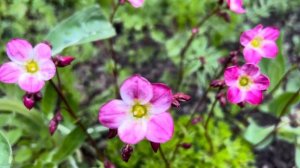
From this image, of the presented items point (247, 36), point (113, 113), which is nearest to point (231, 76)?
point (247, 36)

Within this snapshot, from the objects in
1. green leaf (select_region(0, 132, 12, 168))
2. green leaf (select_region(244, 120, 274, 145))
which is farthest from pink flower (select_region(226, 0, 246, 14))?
green leaf (select_region(0, 132, 12, 168))

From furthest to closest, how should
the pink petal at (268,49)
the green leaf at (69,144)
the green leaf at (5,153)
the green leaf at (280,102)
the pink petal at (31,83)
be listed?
the green leaf at (280,102), the green leaf at (69,144), the pink petal at (268,49), the green leaf at (5,153), the pink petal at (31,83)

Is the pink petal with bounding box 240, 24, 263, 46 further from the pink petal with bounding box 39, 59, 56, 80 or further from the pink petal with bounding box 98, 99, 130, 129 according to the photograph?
the pink petal with bounding box 39, 59, 56, 80

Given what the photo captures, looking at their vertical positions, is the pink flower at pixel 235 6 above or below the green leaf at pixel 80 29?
above

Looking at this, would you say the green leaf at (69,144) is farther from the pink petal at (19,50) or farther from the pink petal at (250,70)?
the pink petal at (250,70)

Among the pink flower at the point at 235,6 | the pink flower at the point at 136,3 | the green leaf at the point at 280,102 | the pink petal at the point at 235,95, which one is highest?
the pink flower at the point at 136,3

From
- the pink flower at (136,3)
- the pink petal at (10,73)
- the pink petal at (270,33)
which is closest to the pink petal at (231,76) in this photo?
the pink petal at (270,33)

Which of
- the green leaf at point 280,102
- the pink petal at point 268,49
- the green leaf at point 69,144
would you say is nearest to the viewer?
the pink petal at point 268,49
